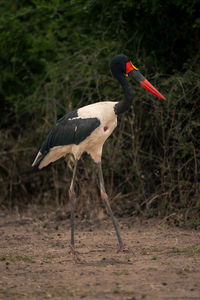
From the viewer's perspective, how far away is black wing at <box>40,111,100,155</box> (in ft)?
20.0

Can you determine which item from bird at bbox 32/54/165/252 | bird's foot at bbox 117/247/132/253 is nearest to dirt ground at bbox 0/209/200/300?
Answer: bird's foot at bbox 117/247/132/253

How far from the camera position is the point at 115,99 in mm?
8430

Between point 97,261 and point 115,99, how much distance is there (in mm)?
3501

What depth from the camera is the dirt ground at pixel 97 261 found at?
4312 millimetres

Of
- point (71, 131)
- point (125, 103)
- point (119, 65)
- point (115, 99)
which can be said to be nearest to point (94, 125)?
point (71, 131)

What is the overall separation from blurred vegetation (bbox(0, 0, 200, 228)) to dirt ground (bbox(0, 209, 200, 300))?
0.58 meters

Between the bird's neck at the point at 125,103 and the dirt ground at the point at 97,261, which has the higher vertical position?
the bird's neck at the point at 125,103

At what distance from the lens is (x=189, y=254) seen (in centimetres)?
558

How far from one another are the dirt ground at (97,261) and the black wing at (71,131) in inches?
49.0

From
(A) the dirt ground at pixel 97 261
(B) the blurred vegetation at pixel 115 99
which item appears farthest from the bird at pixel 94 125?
(B) the blurred vegetation at pixel 115 99

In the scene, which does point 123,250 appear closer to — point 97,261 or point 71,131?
point 97,261

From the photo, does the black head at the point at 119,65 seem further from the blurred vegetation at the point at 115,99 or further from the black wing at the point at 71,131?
the blurred vegetation at the point at 115,99

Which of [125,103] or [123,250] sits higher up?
[125,103]

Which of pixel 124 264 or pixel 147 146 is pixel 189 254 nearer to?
pixel 124 264
